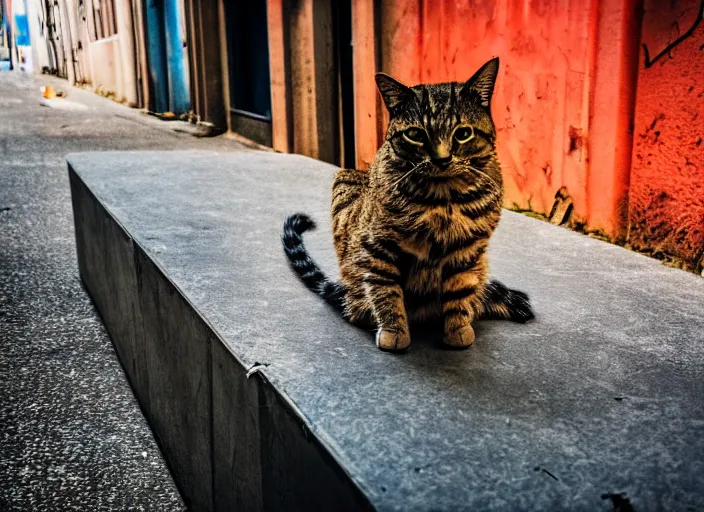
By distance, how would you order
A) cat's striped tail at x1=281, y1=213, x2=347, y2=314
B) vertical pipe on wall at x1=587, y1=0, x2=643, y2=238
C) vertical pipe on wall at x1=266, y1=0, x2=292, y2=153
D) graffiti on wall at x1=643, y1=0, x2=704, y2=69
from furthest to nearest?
vertical pipe on wall at x1=266, y1=0, x2=292, y2=153 < vertical pipe on wall at x1=587, y1=0, x2=643, y2=238 < graffiti on wall at x1=643, y1=0, x2=704, y2=69 < cat's striped tail at x1=281, y1=213, x2=347, y2=314

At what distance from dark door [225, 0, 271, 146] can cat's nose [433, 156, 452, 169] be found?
6.08 m

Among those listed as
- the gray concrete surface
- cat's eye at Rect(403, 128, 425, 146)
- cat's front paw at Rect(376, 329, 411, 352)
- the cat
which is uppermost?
cat's eye at Rect(403, 128, 425, 146)

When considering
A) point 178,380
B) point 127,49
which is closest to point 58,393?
point 178,380

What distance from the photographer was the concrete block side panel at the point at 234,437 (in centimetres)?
149

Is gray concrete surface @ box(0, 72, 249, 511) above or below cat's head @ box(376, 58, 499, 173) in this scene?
below

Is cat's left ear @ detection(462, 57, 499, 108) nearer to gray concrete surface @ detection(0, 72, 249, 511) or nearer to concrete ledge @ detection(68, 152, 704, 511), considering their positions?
concrete ledge @ detection(68, 152, 704, 511)

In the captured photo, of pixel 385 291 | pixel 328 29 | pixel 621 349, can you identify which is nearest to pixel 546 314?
pixel 621 349

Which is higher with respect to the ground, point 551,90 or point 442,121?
point 442,121

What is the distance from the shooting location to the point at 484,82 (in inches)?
60.7

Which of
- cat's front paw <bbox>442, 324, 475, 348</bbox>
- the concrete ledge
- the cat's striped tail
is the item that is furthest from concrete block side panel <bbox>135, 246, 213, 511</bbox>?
cat's front paw <bbox>442, 324, 475, 348</bbox>

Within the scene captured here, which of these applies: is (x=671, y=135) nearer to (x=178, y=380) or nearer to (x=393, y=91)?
(x=393, y=91)

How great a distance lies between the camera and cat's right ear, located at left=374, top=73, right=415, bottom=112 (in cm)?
151

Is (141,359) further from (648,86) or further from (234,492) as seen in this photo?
(648,86)

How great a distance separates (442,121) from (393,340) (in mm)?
487
